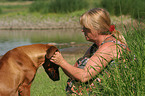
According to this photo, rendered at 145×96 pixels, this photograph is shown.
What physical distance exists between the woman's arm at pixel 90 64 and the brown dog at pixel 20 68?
163mm

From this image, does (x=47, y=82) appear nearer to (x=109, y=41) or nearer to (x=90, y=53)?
(x=90, y=53)

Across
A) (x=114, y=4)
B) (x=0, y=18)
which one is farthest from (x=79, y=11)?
(x=0, y=18)

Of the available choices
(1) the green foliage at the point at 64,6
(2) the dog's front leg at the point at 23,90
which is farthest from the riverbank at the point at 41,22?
(2) the dog's front leg at the point at 23,90

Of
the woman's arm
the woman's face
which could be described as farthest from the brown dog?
the woman's face

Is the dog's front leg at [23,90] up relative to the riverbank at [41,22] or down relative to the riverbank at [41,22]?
up

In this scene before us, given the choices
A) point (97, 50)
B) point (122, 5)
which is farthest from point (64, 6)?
point (97, 50)

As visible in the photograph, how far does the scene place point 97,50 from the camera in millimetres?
3113

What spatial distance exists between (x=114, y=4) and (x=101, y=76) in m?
19.0

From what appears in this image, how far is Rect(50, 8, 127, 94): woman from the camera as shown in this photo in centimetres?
295

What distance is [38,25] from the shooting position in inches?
843

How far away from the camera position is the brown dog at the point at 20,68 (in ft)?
9.23

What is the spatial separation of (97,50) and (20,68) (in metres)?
1.02

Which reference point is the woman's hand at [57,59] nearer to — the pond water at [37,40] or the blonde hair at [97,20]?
the blonde hair at [97,20]

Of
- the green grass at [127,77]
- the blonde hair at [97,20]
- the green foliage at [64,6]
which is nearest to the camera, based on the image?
the green grass at [127,77]
